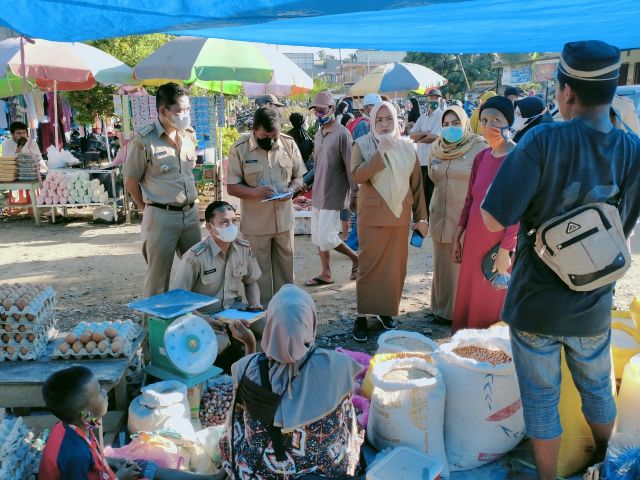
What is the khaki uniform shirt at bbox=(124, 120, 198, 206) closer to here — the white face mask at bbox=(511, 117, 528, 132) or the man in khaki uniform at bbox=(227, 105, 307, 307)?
the man in khaki uniform at bbox=(227, 105, 307, 307)

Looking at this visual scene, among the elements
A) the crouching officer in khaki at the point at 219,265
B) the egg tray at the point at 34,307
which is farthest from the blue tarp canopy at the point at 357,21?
the egg tray at the point at 34,307

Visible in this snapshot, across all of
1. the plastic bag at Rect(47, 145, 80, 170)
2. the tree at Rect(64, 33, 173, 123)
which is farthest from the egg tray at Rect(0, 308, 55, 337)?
the tree at Rect(64, 33, 173, 123)

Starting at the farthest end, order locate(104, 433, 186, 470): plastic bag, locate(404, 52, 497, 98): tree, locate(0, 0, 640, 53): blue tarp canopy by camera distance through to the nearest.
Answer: locate(404, 52, 497, 98): tree, locate(104, 433, 186, 470): plastic bag, locate(0, 0, 640, 53): blue tarp canopy

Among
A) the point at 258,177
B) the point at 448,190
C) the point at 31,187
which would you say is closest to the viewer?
the point at 448,190

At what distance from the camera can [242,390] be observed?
7.63 feet

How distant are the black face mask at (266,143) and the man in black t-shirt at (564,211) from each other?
2.80 meters

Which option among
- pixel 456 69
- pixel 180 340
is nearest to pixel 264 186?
pixel 180 340

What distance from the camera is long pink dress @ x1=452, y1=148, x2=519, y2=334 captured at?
13.0 ft

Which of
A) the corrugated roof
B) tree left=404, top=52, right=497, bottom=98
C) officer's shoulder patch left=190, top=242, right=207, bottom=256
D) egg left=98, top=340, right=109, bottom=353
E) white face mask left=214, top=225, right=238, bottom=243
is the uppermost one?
the corrugated roof

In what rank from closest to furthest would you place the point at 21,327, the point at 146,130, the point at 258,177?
the point at 21,327, the point at 146,130, the point at 258,177

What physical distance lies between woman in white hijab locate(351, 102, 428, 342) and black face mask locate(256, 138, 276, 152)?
70 centimetres

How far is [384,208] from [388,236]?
242 millimetres

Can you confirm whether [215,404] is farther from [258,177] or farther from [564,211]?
[564,211]

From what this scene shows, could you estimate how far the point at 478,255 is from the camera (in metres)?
4.02
